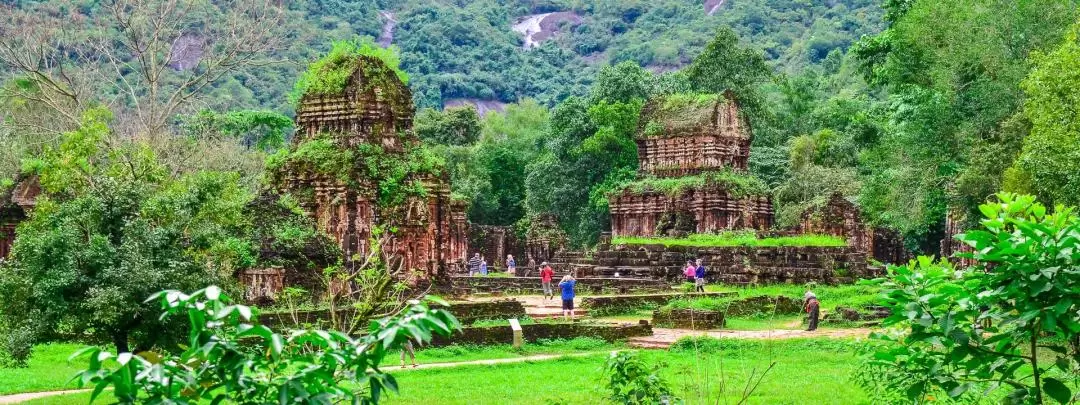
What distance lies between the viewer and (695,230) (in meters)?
37.7

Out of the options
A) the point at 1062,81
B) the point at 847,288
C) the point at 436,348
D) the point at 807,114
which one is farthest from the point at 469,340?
the point at 807,114

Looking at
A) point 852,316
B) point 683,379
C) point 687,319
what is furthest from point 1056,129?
point 683,379

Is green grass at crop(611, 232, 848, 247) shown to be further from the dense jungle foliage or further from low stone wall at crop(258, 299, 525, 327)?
low stone wall at crop(258, 299, 525, 327)

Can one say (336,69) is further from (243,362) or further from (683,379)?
(243,362)

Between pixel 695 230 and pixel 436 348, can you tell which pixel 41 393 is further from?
pixel 695 230

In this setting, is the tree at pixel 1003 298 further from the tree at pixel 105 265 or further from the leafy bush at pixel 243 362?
the tree at pixel 105 265

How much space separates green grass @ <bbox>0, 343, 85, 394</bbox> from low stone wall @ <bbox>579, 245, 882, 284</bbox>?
16.5 m

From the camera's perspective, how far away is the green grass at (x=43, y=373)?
14766mm

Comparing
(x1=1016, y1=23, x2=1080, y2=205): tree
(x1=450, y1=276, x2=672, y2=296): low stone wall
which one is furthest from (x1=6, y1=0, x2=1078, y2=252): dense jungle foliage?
(x1=450, y1=276, x2=672, y2=296): low stone wall

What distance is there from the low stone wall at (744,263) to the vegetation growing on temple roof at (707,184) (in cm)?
488

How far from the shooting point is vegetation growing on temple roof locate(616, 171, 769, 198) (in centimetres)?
3784

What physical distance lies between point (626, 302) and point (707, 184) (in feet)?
39.8

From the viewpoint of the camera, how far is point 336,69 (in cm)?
2716

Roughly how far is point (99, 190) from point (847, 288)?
1968cm
